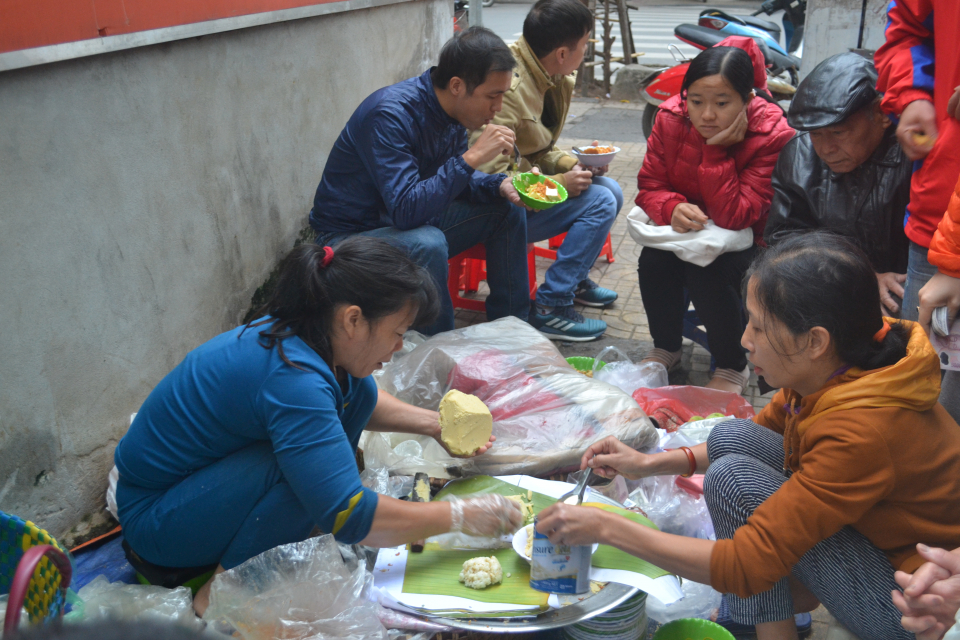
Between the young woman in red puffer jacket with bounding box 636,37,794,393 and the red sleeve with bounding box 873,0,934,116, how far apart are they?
66 cm

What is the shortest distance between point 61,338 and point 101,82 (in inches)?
31.0

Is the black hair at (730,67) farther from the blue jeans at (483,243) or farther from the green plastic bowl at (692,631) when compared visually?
the green plastic bowl at (692,631)

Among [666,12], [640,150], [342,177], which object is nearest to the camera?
[342,177]

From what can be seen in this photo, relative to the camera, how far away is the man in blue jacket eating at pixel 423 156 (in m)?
2.96

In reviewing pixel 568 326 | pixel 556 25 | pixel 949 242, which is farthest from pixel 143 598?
pixel 556 25

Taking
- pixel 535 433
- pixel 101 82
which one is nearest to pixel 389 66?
pixel 101 82

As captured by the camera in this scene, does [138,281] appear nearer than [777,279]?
No

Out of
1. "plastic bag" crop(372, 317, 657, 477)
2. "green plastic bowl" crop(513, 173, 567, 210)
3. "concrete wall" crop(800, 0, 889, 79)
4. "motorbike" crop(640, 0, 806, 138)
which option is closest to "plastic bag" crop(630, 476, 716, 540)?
"plastic bag" crop(372, 317, 657, 477)

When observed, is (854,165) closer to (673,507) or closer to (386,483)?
(673,507)

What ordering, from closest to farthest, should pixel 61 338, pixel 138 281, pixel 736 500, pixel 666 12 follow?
pixel 736 500, pixel 61 338, pixel 138 281, pixel 666 12

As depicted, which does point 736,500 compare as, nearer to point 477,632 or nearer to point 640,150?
point 477,632

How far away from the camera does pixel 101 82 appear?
222 cm

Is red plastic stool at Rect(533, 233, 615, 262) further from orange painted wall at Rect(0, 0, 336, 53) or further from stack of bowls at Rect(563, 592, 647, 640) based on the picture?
stack of bowls at Rect(563, 592, 647, 640)

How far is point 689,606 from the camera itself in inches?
78.3
